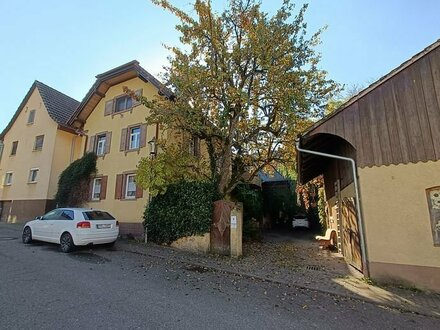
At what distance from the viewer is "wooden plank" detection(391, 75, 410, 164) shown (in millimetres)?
8039

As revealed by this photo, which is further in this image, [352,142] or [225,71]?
[225,71]

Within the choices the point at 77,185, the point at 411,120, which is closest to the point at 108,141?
the point at 77,185

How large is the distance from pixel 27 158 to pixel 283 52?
2018 centimetres

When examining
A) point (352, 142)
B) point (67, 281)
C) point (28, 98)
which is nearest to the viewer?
point (67, 281)

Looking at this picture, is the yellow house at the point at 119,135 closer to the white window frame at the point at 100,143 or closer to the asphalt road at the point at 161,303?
the white window frame at the point at 100,143

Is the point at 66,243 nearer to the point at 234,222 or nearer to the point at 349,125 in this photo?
the point at 234,222

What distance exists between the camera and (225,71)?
1224 centimetres

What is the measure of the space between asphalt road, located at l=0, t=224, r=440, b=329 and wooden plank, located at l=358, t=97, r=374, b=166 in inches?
162

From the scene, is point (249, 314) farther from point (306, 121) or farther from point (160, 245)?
point (306, 121)

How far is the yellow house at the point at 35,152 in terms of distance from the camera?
65.3 feet

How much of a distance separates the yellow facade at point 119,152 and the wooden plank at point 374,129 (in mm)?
11153

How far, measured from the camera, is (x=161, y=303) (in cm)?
583

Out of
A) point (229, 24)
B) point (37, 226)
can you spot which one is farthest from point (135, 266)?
point (229, 24)

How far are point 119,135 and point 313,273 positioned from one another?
45.8ft
